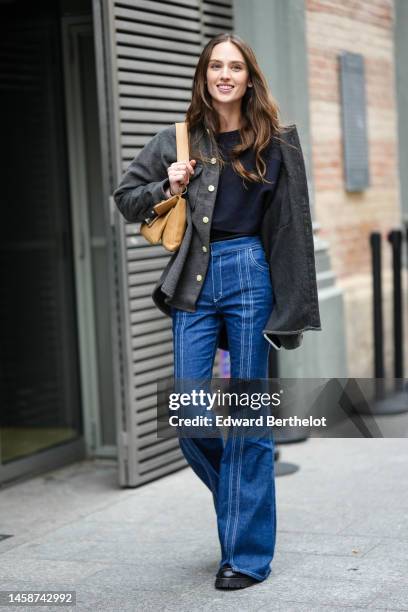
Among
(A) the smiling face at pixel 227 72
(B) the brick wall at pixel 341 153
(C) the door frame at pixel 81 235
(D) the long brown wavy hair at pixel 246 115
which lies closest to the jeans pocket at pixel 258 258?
(D) the long brown wavy hair at pixel 246 115

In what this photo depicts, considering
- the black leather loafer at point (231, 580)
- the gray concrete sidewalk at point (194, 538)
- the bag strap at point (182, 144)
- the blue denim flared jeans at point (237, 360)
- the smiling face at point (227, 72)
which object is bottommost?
the gray concrete sidewalk at point (194, 538)

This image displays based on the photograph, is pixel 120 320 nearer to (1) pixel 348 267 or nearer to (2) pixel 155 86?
(2) pixel 155 86

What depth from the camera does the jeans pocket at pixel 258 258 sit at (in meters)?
4.33

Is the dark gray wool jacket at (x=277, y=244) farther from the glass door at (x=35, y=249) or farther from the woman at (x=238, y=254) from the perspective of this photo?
the glass door at (x=35, y=249)

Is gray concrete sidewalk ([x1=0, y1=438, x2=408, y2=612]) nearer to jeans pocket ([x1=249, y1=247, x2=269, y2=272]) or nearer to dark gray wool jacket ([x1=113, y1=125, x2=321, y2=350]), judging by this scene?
dark gray wool jacket ([x1=113, y1=125, x2=321, y2=350])

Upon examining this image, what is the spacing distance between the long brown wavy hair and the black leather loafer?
1.42m

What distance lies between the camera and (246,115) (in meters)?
4.41

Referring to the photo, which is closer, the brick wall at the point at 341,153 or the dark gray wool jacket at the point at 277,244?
the dark gray wool jacket at the point at 277,244

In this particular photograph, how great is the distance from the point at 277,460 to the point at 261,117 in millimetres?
2796

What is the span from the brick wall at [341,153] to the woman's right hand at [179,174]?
381cm

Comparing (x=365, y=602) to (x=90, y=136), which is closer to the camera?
(x=365, y=602)

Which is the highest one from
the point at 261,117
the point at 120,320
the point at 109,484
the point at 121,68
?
the point at 121,68

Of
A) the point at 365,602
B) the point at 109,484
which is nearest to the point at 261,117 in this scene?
the point at 365,602

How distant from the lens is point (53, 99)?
6.89 metres
